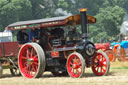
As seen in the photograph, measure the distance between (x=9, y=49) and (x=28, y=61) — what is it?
129cm

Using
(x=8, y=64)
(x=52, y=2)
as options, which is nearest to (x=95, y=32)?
(x=52, y=2)

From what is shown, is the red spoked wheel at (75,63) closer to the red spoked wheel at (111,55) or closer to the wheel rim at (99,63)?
the wheel rim at (99,63)

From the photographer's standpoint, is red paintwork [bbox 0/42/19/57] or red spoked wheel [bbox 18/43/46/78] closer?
red spoked wheel [bbox 18/43/46/78]

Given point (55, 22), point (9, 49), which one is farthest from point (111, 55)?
point (55, 22)

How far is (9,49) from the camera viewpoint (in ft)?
48.9

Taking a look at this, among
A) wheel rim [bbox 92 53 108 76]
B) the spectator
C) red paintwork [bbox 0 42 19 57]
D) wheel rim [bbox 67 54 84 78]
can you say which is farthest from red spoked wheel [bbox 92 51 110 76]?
red paintwork [bbox 0 42 19 57]

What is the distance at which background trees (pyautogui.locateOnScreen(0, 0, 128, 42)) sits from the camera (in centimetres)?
5738

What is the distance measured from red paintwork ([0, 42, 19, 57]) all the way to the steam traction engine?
0.74 m

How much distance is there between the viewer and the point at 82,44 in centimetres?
1312

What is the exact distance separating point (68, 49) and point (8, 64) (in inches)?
114

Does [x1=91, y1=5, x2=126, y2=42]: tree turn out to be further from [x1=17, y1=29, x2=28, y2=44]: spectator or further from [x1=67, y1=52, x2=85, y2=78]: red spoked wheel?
[x1=67, y1=52, x2=85, y2=78]: red spoked wheel

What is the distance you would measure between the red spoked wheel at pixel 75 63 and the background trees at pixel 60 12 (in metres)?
39.9

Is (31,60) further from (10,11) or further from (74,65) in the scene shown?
(10,11)

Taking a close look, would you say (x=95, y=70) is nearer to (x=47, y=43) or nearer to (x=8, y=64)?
(x=47, y=43)
